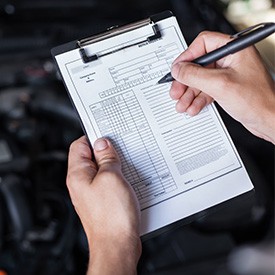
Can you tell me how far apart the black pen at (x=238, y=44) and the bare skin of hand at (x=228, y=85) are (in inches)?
0.5

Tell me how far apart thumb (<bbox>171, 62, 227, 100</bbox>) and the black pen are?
16mm

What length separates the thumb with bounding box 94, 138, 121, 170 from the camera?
0.60 meters

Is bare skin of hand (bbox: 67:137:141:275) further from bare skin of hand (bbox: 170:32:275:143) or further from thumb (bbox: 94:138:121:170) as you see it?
bare skin of hand (bbox: 170:32:275:143)

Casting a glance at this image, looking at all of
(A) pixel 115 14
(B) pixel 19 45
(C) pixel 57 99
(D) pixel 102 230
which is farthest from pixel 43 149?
(D) pixel 102 230

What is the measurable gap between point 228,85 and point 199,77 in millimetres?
38

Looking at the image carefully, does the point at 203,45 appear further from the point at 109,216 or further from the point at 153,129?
the point at 109,216

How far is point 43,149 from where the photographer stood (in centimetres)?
103

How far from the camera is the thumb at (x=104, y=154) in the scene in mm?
602

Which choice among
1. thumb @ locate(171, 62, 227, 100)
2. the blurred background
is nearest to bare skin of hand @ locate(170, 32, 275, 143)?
thumb @ locate(171, 62, 227, 100)

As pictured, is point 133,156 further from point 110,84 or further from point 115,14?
point 115,14

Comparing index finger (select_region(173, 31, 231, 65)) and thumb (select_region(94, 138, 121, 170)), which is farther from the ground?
index finger (select_region(173, 31, 231, 65))

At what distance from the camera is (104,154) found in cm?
60

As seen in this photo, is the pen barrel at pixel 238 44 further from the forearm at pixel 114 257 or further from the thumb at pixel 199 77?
the forearm at pixel 114 257

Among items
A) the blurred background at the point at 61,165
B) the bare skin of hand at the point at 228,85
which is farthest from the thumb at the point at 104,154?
the blurred background at the point at 61,165
